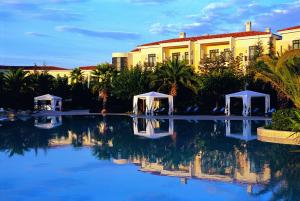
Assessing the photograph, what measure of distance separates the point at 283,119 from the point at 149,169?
25.6 ft

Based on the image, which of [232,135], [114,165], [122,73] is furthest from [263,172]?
[122,73]

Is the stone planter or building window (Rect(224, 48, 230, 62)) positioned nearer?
the stone planter

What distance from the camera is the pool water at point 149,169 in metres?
7.43

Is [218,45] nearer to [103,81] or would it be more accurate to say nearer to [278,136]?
[103,81]

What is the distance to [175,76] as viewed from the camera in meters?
33.6

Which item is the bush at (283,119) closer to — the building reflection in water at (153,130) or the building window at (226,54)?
the building reflection in water at (153,130)

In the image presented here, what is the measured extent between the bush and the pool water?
113 centimetres

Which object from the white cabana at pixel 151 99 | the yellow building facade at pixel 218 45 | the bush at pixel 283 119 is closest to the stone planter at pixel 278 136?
the bush at pixel 283 119

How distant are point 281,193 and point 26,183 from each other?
4.90 meters

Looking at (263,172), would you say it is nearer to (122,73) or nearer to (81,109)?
(122,73)

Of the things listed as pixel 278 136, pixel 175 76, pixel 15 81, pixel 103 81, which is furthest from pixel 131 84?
pixel 278 136

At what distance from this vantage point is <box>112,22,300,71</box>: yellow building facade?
115ft

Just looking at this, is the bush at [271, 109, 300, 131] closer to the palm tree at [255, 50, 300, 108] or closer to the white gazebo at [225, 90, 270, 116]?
the palm tree at [255, 50, 300, 108]

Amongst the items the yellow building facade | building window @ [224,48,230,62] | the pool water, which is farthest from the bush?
building window @ [224,48,230,62]
